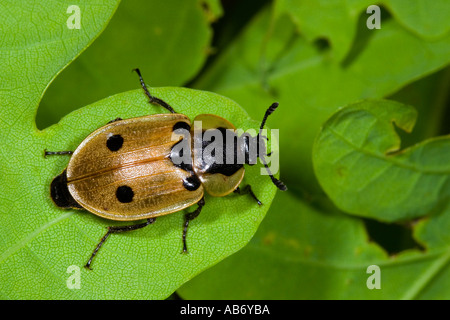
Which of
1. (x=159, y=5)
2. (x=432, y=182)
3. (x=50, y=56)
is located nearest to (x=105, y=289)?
(x=50, y=56)

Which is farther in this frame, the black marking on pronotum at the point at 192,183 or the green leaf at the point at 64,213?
the black marking on pronotum at the point at 192,183

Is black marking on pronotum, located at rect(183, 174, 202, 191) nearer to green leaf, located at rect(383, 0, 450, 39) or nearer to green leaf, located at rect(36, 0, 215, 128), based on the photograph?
green leaf, located at rect(36, 0, 215, 128)

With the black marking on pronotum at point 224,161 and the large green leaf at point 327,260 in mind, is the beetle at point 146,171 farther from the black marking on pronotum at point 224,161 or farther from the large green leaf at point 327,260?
the large green leaf at point 327,260

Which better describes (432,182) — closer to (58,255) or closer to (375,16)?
(375,16)

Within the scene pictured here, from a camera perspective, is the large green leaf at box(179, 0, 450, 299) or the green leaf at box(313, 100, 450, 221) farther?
the large green leaf at box(179, 0, 450, 299)

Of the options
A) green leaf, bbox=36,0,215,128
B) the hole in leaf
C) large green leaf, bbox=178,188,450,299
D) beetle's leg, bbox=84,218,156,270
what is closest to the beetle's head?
beetle's leg, bbox=84,218,156,270

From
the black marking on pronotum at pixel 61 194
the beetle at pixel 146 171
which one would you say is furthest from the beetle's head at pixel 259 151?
the black marking on pronotum at pixel 61 194
